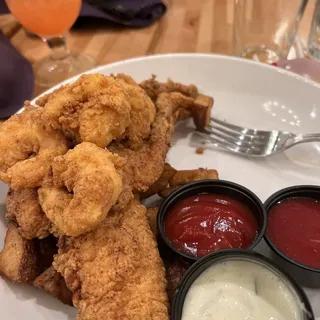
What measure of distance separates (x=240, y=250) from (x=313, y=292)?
43 centimetres

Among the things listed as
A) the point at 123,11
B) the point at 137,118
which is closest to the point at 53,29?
the point at 123,11

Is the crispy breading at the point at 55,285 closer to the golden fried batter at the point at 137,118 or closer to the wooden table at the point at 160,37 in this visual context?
the golden fried batter at the point at 137,118

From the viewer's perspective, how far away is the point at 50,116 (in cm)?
181

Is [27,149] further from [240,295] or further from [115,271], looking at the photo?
[240,295]

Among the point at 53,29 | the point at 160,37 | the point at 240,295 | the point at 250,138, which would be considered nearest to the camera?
the point at 240,295

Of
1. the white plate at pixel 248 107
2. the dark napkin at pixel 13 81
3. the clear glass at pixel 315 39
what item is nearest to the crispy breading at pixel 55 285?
the white plate at pixel 248 107

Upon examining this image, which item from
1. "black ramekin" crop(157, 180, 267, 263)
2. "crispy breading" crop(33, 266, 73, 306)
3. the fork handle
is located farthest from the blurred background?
"crispy breading" crop(33, 266, 73, 306)

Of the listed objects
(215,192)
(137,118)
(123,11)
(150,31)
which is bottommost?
(150,31)

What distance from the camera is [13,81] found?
9.12 feet

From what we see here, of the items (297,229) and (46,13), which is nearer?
(297,229)

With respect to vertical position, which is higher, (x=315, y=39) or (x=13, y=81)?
(x=315, y=39)

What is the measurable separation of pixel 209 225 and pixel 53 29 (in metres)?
2.03

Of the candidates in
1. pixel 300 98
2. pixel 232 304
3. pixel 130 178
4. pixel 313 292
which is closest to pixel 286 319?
pixel 232 304

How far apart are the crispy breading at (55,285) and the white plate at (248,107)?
1.15 ft
